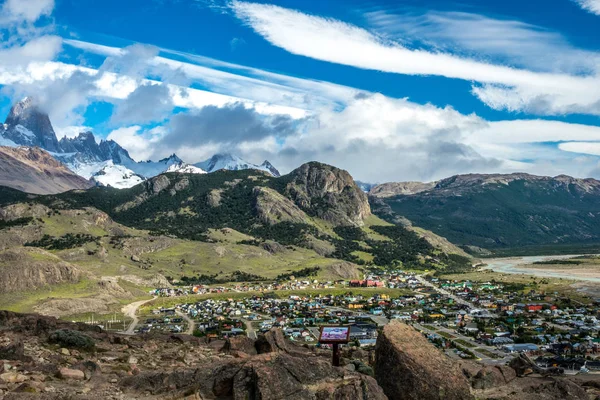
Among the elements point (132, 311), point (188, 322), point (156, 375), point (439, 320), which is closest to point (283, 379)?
point (156, 375)

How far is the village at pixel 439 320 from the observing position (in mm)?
101062

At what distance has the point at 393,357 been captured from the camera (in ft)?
93.6

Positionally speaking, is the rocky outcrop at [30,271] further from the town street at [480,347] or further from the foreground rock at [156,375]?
the foreground rock at [156,375]

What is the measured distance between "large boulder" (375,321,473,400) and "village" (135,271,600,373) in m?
54.2

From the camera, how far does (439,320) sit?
143 meters

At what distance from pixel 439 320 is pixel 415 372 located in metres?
122

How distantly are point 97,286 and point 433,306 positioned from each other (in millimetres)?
117404

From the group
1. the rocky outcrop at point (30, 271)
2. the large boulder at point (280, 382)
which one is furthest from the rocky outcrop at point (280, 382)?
the rocky outcrop at point (30, 271)

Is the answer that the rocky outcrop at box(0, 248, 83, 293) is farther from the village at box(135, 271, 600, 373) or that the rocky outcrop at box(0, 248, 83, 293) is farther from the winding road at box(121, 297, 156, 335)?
the village at box(135, 271, 600, 373)

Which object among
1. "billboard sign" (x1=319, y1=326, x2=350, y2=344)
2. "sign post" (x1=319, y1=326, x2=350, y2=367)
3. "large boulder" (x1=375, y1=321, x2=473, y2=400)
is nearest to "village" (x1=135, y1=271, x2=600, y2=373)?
"sign post" (x1=319, y1=326, x2=350, y2=367)

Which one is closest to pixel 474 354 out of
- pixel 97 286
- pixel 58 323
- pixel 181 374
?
pixel 58 323

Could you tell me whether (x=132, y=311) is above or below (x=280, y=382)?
below

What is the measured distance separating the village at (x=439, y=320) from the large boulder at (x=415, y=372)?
54.2m

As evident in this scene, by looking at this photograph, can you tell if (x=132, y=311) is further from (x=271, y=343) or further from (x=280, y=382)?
(x=280, y=382)
